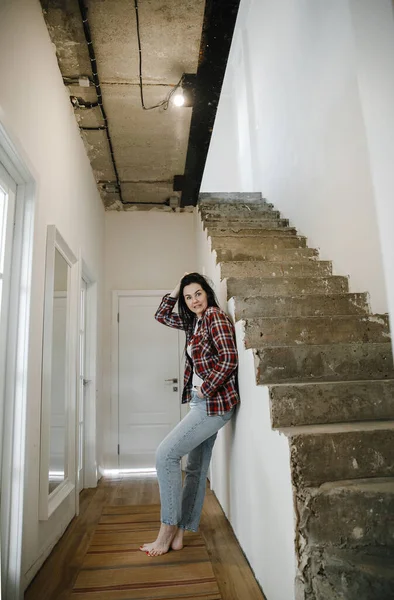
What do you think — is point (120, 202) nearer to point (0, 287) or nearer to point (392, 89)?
point (0, 287)

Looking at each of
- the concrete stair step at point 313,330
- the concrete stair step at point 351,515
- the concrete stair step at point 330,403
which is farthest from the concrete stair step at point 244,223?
the concrete stair step at point 351,515

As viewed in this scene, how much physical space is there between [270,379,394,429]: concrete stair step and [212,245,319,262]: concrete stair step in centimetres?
144

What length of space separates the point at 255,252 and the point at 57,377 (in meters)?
1.60

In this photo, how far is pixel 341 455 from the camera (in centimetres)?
133

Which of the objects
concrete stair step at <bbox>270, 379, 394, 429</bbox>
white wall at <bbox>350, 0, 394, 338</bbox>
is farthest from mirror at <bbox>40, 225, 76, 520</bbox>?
white wall at <bbox>350, 0, 394, 338</bbox>

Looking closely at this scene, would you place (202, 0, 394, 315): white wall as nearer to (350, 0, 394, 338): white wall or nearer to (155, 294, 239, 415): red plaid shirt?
(350, 0, 394, 338): white wall

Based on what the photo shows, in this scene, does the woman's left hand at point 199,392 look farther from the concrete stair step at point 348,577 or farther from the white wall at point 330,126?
the white wall at point 330,126

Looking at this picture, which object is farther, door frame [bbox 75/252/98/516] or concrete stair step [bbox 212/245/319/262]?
door frame [bbox 75/252/98/516]

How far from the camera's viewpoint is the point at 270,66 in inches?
172

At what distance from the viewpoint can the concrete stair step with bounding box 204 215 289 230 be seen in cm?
338

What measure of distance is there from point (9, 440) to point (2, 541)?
0.38 meters

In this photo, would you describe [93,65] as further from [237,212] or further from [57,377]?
[57,377]

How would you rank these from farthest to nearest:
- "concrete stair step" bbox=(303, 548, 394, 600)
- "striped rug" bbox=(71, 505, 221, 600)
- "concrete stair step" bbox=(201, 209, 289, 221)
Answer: "concrete stair step" bbox=(201, 209, 289, 221) < "striped rug" bbox=(71, 505, 221, 600) < "concrete stair step" bbox=(303, 548, 394, 600)

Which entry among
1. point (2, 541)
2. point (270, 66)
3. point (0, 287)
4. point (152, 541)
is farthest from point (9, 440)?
point (270, 66)
